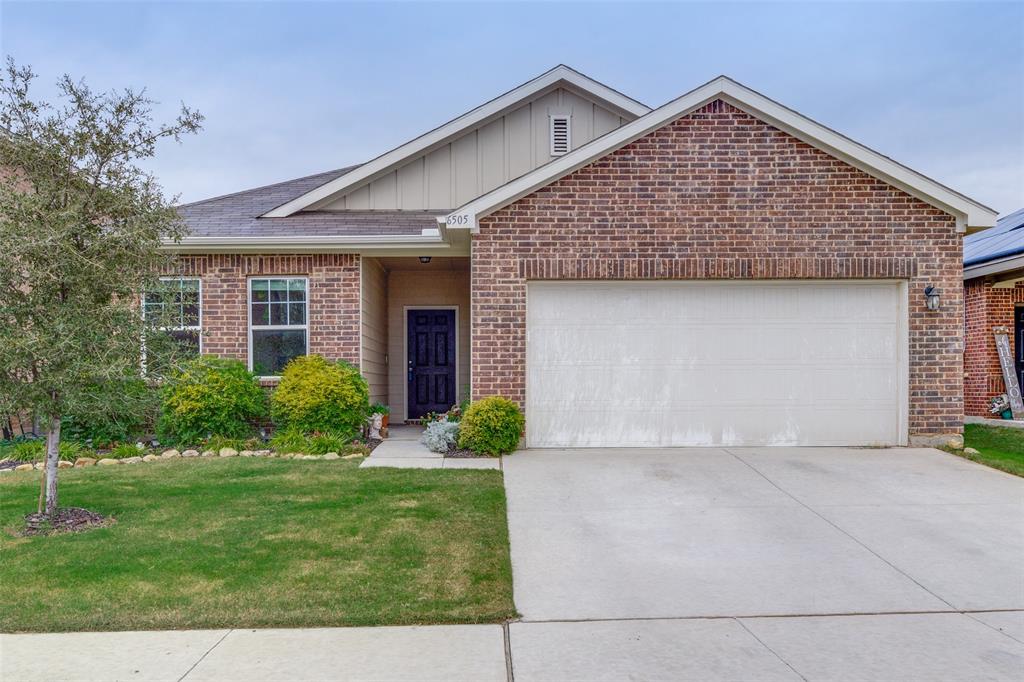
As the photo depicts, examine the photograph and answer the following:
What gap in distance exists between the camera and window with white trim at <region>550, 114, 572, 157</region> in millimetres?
12648

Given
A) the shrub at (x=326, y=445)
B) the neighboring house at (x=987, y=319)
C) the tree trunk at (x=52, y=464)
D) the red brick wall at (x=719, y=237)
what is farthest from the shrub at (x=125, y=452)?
the neighboring house at (x=987, y=319)

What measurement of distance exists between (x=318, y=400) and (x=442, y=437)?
6.36 ft

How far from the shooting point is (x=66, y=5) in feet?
44.1

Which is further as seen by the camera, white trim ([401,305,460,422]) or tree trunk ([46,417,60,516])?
white trim ([401,305,460,422])

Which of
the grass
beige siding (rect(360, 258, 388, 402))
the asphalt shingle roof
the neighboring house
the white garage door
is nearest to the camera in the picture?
the grass

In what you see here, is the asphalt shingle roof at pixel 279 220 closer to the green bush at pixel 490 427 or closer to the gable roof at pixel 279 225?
the gable roof at pixel 279 225

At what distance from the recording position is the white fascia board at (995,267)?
11289mm

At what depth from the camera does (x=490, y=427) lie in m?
8.77

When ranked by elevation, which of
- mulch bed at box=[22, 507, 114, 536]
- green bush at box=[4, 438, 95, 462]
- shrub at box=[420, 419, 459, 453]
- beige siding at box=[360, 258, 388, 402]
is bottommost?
mulch bed at box=[22, 507, 114, 536]

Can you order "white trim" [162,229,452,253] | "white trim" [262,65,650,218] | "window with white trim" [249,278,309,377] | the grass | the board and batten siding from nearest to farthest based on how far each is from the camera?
the grass, "white trim" [162,229,452,253], "window with white trim" [249,278,309,377], "white trim" [262,65,650,218], the board and batten siding

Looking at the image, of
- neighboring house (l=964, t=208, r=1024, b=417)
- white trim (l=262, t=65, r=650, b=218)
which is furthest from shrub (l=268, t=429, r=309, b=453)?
neighboring house (l=964, t=208, r=1024, b=417)

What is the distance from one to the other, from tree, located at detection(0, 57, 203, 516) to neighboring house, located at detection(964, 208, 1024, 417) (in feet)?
44.1

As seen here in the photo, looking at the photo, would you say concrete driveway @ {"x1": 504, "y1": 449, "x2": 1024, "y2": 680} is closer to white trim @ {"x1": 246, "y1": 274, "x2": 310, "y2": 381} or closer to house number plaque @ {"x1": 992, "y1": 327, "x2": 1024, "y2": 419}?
white trim @ {"x1": 246, "y1": 274, "x2": 310, "y2": 381}

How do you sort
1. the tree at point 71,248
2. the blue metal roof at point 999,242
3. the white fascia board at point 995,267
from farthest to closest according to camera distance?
1. the blue metal roof at point 999,242
2. the white fascia board at point 995,267
3. the tree at point 71,248
